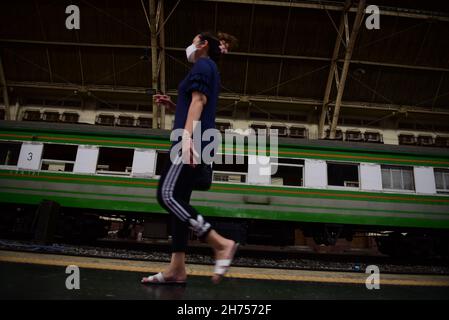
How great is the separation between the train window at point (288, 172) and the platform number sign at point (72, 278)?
583 cm

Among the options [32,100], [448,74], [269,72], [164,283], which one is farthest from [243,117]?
[164,283]

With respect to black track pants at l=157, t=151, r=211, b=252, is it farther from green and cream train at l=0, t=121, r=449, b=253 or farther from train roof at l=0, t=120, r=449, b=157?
train roof at l=0, t=120, r=449, b=157

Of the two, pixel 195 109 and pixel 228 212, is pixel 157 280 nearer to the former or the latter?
pixel 195 109

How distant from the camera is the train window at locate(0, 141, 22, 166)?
7934 mm

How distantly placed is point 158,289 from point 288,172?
20.8ft

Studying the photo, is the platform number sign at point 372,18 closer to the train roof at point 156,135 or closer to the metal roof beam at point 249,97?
the metal roof beam at point 249,97

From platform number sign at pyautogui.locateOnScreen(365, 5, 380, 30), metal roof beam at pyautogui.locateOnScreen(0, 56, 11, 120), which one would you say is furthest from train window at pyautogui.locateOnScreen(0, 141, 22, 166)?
platform number sign at pyautogui.locateOnScreen(365, 5, 380, 30)

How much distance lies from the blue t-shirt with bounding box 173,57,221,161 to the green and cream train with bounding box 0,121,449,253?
214 inches

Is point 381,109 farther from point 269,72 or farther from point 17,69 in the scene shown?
point 17,69

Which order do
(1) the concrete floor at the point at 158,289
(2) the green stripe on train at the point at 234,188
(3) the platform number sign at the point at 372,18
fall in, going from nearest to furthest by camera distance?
(1) the concrete floor at the point at 158,289
(2) the green stripe on train at the point at 234,188
(3) the platform number sign at the point at 372,18

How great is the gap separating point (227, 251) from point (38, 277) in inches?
53.7

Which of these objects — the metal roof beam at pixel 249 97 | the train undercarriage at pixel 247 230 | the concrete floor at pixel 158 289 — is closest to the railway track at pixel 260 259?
the train undercarriage at pixel 247 230

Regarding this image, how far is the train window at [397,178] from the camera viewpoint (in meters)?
7.95

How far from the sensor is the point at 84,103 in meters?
17.7
